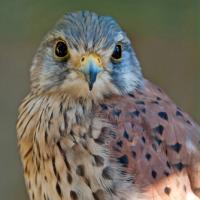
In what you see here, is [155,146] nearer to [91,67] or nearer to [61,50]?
[91,67]

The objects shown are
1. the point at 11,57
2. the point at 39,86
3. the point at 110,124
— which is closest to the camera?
the point at 110,124

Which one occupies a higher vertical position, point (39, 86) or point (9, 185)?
point (39, 86)

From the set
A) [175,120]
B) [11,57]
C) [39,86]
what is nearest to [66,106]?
[39,86]

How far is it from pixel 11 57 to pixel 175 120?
216 cm

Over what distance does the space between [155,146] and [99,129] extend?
0.23m

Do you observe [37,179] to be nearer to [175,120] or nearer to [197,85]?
[175,120]

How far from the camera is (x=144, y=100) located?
3633mm

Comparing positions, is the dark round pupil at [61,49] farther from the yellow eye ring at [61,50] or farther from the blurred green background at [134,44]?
the blurred green background at [134,44]

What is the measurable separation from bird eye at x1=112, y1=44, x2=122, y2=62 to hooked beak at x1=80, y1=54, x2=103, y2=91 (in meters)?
0.13

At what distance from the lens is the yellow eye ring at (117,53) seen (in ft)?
11.8

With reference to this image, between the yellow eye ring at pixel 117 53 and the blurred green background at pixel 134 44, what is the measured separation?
186 centimetres

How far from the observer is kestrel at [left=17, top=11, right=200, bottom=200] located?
3400mm

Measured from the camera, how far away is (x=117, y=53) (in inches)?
143

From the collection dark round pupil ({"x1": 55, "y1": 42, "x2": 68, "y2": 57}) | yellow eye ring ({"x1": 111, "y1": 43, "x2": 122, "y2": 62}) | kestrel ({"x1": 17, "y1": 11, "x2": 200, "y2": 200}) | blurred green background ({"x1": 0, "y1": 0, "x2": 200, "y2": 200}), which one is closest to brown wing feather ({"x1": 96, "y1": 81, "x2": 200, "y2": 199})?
kestrel ({"x1": 17, "y1": 11, "x2": 200, "y2": 200})
